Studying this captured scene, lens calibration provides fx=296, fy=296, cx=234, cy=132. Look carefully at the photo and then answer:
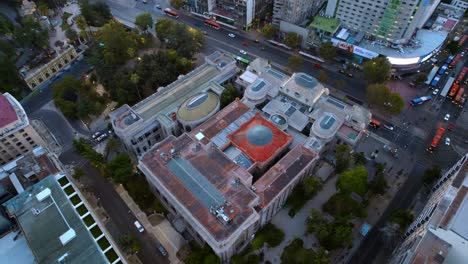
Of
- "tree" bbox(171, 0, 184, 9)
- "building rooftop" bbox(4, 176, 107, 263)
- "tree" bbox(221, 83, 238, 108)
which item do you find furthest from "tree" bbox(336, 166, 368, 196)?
"tree" bbox(171, 0, 184, 9)

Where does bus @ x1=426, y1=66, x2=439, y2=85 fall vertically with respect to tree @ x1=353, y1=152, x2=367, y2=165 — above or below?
above

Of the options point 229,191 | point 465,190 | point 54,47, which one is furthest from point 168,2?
point 465,190

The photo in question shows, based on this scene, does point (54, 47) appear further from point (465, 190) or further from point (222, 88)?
point (465, 190)

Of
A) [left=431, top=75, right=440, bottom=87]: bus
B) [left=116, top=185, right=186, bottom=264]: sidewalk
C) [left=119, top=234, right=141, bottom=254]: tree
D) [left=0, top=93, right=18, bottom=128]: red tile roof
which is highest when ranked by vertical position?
[left=0, top=93, right=18, bottom=128]: red tile roof

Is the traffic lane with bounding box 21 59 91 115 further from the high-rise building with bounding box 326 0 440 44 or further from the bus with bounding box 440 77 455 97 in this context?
the bus with bounding box 440 77 455 97

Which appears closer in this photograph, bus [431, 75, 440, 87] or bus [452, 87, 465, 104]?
bus [452, 87, 465, 104]

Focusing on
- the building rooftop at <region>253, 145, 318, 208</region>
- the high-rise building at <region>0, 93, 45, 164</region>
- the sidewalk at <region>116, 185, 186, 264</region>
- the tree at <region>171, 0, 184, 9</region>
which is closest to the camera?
the building rooftop at <region>253, 145, 318, 208</region>

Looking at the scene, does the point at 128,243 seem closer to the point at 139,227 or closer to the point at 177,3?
the point at 139,227
